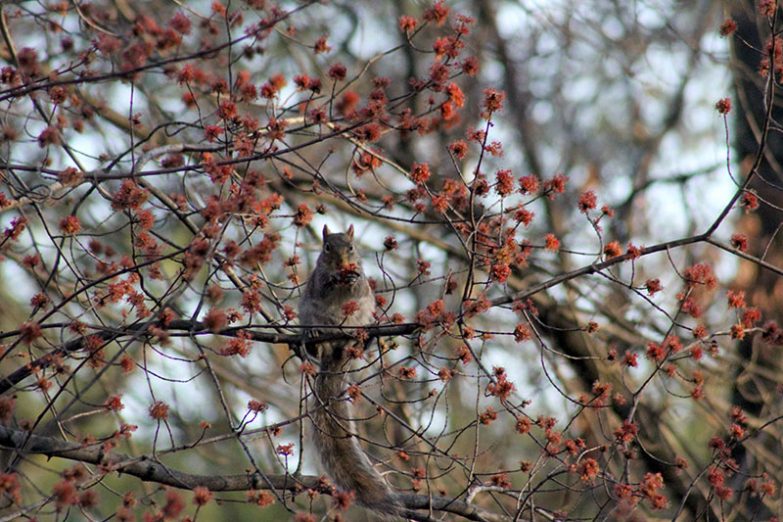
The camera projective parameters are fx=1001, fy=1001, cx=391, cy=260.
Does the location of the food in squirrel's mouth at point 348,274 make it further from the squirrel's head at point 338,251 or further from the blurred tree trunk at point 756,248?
the blurred tree trunk at point 756,248

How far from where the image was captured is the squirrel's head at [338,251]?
516 cm

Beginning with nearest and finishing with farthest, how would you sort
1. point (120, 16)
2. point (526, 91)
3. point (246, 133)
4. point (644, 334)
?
1. point (246, 133)
2. point (120, 16)
3. point (644, 334)
4. point (526, 91)

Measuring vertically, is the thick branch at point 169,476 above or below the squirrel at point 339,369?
below

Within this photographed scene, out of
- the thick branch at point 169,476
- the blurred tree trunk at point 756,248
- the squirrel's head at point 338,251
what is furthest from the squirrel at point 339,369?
the blurred tree trunk at point 756,248

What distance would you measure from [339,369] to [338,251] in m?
0.71

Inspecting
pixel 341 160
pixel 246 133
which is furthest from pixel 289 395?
pixel 246 133

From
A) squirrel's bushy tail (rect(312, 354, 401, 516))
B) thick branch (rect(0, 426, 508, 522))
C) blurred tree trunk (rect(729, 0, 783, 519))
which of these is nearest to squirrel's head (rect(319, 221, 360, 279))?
squirrel's bushy tail (rect(312, 354, 401, 516))

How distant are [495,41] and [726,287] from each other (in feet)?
9.47

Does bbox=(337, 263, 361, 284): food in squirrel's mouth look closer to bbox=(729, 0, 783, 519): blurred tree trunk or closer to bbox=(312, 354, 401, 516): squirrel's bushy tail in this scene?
bbox=(312, 354, 401, 516): squirrel's bushy tail

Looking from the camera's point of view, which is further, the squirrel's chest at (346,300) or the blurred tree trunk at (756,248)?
the blurred tree trunk at (756,248)

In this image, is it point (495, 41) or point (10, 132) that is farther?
point (495, 41)

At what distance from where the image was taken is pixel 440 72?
3260mm

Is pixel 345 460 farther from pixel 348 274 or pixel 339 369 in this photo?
pixel 348 274

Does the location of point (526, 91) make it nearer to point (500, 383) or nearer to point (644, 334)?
point (644, 334)
